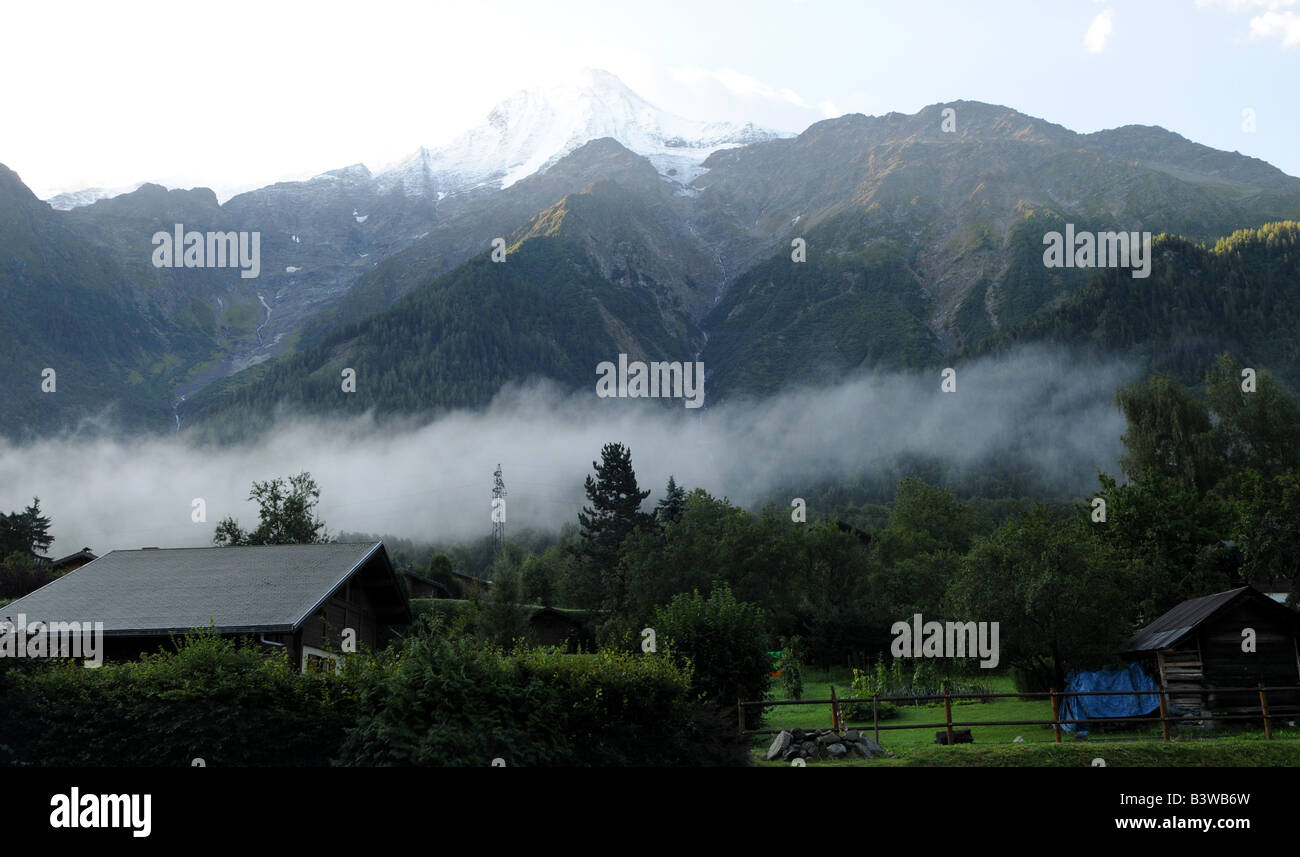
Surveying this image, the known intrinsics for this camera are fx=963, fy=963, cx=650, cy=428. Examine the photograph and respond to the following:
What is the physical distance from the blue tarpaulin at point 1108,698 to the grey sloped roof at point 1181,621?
99 cm

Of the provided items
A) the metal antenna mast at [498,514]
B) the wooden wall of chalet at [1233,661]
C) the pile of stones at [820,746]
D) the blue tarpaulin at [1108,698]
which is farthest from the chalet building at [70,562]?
the wooden wall of chalet at [1233,661]

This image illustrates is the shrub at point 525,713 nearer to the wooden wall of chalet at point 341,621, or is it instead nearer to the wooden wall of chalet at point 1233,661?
the wooden wall of chalet at point 341,621

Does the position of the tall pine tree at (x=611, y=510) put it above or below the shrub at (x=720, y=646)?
above

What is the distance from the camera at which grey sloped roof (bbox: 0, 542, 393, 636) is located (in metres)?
28.7

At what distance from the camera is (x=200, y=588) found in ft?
104

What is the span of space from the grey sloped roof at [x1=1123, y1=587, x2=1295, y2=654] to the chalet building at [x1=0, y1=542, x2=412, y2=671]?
1080 inches

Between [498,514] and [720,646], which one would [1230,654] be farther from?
[498,514]

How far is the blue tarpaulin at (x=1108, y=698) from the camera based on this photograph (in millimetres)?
33531

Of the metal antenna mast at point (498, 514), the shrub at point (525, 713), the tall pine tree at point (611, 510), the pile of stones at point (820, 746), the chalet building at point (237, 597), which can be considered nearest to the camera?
the shrub at point (525, 713)

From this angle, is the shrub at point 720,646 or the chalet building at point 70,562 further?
the chalet building at point 70,562

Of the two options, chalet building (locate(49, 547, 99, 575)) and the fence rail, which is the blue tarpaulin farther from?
chalet building (locate(49, 547, 99, 575))
